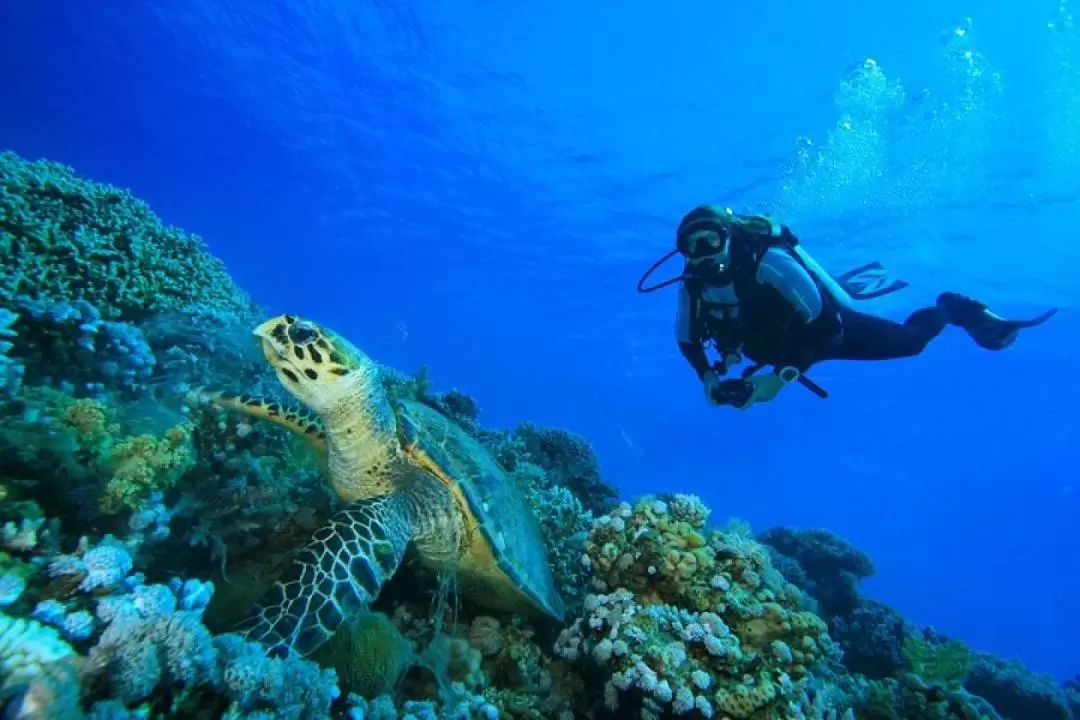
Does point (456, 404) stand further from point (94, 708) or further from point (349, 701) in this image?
point (94, 708)

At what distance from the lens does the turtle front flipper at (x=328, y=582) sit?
2.15 meters

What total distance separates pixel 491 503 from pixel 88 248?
4320 millimetres

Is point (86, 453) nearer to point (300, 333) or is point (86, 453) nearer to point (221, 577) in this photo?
point (221, 577)

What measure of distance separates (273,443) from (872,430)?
74.7 m

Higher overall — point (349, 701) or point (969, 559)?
point (969, 559)

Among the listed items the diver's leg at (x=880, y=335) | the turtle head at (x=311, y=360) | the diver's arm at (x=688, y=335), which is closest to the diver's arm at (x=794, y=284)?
the diver's leg at (x=880, y=335)

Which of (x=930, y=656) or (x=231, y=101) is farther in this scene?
(x=231, y=101)

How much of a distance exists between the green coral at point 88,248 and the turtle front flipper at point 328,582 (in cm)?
332

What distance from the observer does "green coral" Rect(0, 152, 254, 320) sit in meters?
4.21

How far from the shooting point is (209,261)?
617 centimetres

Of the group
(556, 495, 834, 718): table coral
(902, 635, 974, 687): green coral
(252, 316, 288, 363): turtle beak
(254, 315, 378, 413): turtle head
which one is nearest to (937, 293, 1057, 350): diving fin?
(902, 635, 974, 687): green coral

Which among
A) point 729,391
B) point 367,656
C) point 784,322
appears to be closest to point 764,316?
point 784,322

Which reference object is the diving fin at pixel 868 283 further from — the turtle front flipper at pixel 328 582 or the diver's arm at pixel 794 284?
the turtle front flipper at pixel 328 582

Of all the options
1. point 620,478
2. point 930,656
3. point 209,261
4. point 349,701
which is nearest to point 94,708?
point 349,701
